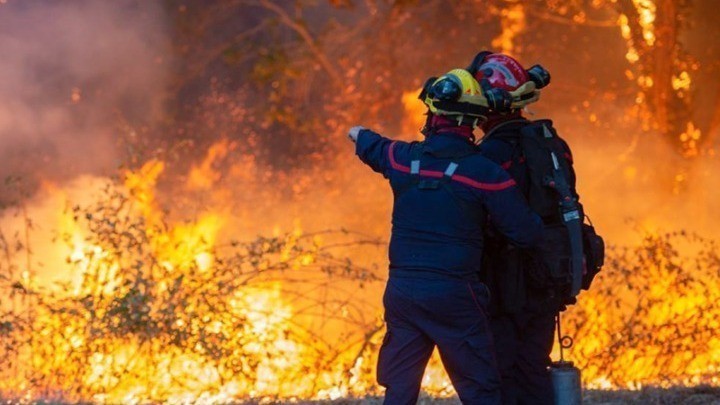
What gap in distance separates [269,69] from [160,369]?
567cm

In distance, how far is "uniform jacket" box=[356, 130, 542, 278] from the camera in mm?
5207

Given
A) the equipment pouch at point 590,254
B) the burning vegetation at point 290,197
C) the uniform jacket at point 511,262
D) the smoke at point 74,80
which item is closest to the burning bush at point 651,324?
the burning vegetation at point 290,197

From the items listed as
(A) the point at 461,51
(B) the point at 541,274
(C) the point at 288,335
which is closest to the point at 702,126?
(A) the point at 461,51

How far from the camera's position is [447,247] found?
5.22m

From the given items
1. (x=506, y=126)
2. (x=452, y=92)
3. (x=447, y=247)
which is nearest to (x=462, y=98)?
(x=452, y=92)

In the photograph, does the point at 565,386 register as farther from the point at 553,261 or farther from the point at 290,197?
the point at 290,197

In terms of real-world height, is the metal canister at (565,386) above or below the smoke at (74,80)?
below

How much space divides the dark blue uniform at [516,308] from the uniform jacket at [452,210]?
29 centimetres

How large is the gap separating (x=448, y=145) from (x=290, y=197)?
1025cm

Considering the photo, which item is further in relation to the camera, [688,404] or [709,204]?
[709,204]

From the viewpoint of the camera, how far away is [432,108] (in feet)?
17.7

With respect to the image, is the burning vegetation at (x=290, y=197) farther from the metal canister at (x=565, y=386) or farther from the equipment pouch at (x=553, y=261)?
the equipment pouch at (x=553, y=261)

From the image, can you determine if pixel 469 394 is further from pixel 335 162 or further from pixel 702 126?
pixel 335 162

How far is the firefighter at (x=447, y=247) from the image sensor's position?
17.1ft
